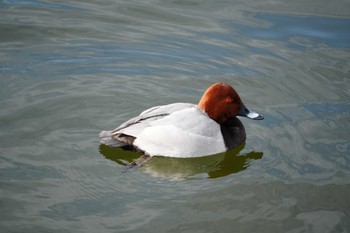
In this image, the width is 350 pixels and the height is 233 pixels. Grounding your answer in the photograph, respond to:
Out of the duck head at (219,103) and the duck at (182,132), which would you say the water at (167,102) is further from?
the duck head at (219,103)

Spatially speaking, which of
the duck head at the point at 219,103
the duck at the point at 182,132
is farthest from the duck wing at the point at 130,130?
the duck head at the point at 219,103

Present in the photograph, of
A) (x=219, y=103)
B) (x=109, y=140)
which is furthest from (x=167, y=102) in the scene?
(x=109, y=140)

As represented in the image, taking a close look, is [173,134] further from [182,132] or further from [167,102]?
[167,102]

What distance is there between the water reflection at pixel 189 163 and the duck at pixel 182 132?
8cm

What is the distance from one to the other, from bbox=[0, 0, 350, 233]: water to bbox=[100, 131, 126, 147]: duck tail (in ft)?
0.54

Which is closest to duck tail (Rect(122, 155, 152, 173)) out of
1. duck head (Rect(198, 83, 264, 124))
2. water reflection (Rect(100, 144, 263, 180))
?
water reflection (Rect(100, 144, 263, 180))

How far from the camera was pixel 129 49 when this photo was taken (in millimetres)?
9594

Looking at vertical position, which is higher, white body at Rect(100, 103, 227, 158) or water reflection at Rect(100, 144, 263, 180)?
white body at Rect(100, 103, 227, 158)

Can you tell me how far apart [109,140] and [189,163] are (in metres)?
0.93

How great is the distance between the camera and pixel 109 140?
258 inches

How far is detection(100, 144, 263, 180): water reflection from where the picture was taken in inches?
252

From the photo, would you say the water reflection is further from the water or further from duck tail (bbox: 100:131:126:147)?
duck tail (bbox: 100:131:126:147)

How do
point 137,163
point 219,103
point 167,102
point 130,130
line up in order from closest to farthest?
point 137,163 < point 130,130 < point 219,103 < point 167,102

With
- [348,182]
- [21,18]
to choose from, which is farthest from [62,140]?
[21,18]
